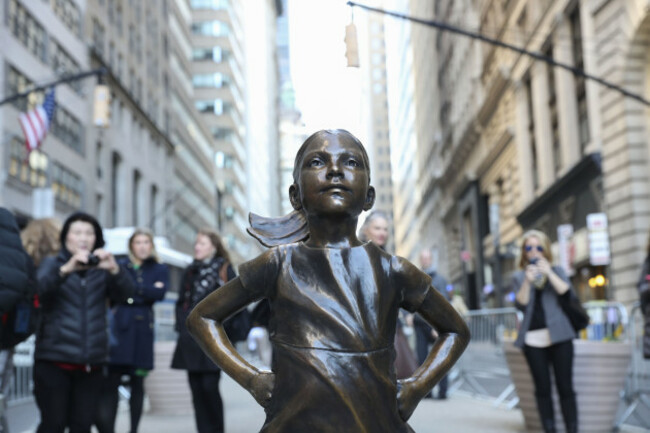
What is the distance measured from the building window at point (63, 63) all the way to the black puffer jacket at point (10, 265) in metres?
32.6

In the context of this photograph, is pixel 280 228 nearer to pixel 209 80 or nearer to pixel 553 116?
pixel 553 116

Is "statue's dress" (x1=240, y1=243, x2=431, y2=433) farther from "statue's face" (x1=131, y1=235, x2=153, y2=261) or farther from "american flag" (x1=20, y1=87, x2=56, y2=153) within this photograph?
"american flag" (x1=20, y1=87, x2=56, y2=153)

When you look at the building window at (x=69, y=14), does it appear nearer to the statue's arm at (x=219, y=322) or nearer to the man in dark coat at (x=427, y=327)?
the man in dark coat at (x=427, y=327)

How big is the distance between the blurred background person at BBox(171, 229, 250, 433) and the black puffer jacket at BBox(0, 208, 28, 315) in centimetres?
227

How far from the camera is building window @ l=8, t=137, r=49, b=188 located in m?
30.6

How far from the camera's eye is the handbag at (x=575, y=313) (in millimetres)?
6770

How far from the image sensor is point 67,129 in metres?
37.9

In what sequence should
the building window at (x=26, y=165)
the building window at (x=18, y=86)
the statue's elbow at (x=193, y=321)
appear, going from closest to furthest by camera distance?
the statue's elbow at (x=193, y=321) → the building window at (x=18, y=86) → the building window at (x=26, y=165)

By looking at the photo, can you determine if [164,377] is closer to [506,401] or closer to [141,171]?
[506,401]

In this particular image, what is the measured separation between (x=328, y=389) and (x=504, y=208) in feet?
127

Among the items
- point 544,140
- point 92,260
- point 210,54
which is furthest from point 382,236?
point 210,54

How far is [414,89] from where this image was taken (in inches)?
195

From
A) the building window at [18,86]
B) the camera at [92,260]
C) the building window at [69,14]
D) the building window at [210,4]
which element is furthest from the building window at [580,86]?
the building window at [210,4]

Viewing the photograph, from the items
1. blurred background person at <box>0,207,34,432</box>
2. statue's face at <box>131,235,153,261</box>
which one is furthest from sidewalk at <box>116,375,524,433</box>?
blurred background person at <box>0,207,34,432</box>
